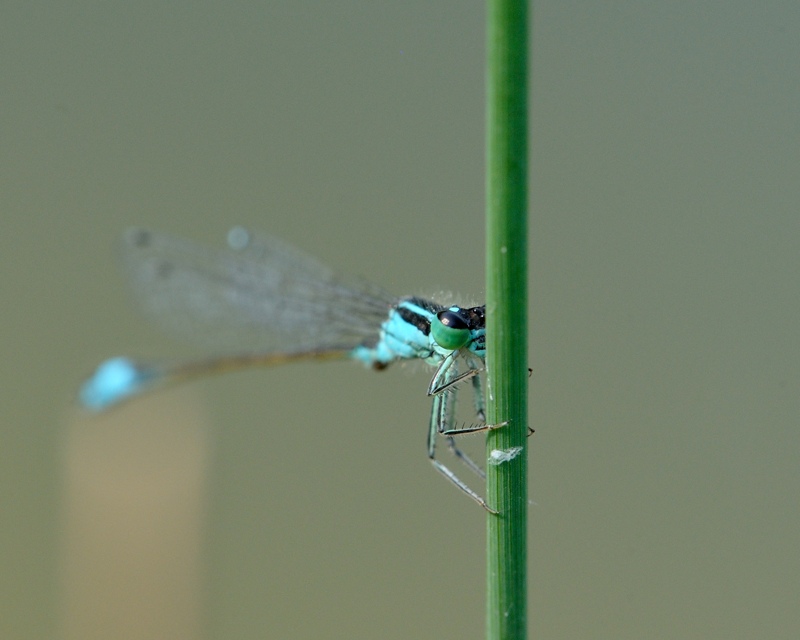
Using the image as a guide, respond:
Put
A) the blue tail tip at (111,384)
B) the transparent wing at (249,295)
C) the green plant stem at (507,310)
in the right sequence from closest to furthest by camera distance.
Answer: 1. the green plant stem at (507,310)
2. the blue tail tip at (111,384)
3. the transparent wing at (249,295)

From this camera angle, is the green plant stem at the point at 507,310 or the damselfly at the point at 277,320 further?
the damselfly at the point at 277,320

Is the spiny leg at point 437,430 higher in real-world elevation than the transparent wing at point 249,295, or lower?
lower

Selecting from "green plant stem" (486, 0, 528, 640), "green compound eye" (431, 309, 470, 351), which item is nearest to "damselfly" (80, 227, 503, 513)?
"green compound eye" (431, 309, 470, 351)

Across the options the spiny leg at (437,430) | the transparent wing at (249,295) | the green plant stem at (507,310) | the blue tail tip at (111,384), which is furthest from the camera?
the transparent wing at (249,295)

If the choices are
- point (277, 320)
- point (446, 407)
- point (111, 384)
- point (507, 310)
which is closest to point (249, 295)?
point (277, 320)

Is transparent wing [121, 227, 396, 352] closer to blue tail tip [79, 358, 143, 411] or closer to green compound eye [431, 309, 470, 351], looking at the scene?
green compound eye [431, 309, 470, 351]

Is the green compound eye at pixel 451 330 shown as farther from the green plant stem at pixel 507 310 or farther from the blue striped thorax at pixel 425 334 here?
the green plant stem at pixel 507 310

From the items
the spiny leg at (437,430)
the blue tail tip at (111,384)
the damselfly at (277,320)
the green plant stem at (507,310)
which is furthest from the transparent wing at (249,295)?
the green plant stem at (507,310)

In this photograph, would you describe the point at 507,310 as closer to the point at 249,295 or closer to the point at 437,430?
the point at 437,430
